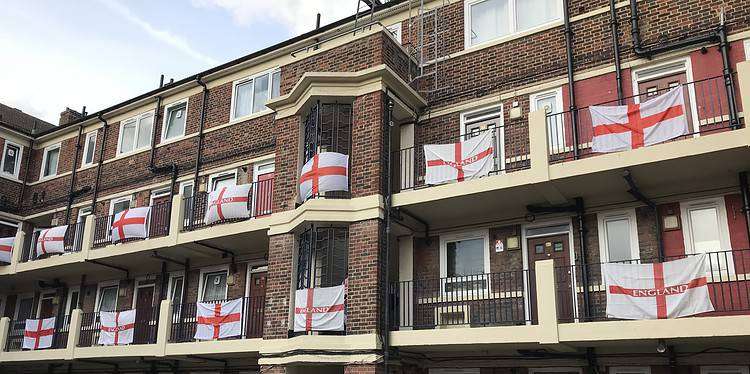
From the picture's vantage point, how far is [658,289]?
10.2 metres

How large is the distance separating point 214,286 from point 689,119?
11732 millimetres

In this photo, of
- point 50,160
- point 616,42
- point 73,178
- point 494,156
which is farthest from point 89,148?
point 616,42

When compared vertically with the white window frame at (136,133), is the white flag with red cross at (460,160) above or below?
below

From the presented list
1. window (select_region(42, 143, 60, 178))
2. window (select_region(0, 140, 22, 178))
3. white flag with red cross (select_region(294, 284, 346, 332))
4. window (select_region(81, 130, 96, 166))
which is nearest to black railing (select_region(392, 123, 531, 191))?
white flag with red cross (select_region(294, 284, 346, 332))

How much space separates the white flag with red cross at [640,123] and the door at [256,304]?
8.30 meters

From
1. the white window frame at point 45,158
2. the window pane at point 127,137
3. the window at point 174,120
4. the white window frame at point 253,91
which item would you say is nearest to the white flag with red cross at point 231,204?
the white window frame at point 253,91

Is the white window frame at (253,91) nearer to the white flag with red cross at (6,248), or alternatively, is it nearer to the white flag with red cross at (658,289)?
the white flag with red cross at (6,248)

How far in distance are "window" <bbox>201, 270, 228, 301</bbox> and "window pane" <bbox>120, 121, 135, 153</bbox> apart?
5.72 metres

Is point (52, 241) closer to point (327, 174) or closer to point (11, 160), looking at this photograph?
point (11, 160)

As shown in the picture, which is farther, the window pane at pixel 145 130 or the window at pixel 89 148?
the window at pixel 89 148

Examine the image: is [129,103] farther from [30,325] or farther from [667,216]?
[667,216]

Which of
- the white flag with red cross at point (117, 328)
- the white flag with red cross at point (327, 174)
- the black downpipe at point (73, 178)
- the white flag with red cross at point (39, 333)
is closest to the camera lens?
the white flag with red cross at point (327, 174)

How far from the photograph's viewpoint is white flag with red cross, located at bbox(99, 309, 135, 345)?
16922mm

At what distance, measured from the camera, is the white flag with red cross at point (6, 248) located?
2070cm
